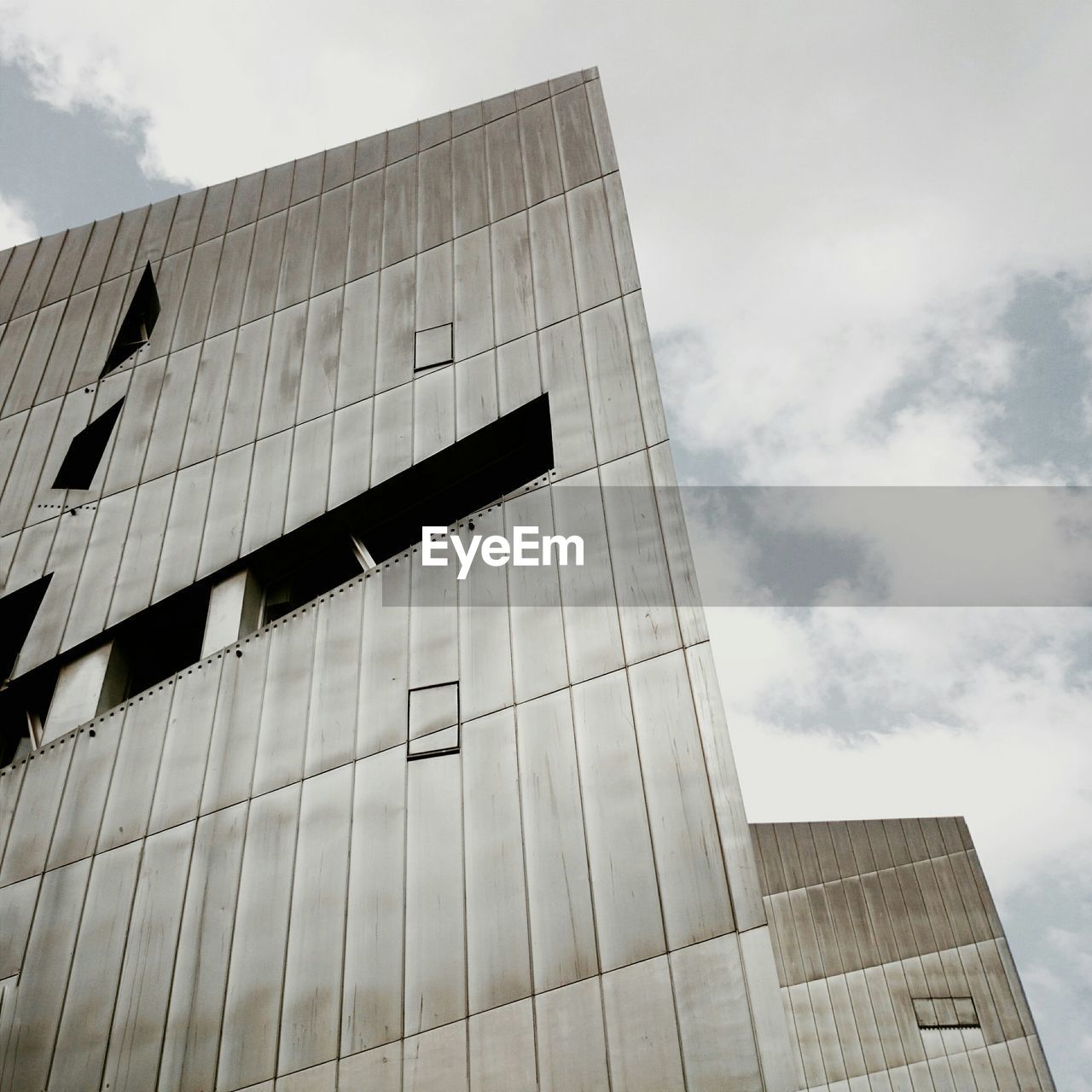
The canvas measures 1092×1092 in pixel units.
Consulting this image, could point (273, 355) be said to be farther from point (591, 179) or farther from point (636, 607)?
point (636, 607)

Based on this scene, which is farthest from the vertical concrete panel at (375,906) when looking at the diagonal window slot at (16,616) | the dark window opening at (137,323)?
the dark window opening at (137,323)

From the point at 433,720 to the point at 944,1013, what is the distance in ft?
60.9

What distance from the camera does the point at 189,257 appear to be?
17.5 meters

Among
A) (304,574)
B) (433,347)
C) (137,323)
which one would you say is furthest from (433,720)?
(137,323)

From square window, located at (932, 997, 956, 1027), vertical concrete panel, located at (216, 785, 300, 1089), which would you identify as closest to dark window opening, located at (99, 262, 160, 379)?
vertical concrete panel, located at (216, 785, 300, 1089)

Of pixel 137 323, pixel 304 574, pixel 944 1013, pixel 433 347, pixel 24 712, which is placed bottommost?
pixel 944 1013

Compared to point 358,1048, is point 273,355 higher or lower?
higher

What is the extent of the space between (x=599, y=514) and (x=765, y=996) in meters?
4.97

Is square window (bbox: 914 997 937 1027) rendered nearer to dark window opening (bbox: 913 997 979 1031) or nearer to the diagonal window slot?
dark window opening (bbox: 913 997 979 1031)

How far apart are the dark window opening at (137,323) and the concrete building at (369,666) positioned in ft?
0.22

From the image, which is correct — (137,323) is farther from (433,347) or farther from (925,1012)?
(925,1012)

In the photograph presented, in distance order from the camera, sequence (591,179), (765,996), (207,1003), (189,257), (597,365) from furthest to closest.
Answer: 1. (189,257)
2. (591,179)
3. (597,365)
4. (207,1003)
5. (765,996)

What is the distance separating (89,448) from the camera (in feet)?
51.0

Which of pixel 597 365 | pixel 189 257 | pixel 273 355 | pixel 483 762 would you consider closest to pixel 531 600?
pixel 483 762
